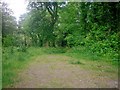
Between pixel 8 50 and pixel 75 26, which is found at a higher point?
pixel 75 26

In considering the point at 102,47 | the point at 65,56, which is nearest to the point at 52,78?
the point at 65,56

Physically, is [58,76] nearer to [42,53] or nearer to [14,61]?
[42,53]

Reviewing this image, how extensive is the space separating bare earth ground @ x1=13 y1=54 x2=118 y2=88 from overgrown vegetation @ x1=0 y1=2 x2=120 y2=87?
7 cm

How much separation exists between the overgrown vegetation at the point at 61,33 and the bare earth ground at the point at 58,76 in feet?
0.21

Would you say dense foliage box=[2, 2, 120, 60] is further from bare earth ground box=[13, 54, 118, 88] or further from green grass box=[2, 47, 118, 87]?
bare earth ground box=[13, 54, 118, 88]

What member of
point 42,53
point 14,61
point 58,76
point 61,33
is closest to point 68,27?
point 61,33

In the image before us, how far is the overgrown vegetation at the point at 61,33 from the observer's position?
1.89 meters

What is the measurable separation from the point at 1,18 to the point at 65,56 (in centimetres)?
65

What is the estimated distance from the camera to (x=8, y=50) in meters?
1.89

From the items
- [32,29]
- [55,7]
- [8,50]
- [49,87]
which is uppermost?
[55,7]

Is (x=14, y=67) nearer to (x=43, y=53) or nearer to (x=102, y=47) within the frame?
(x=43, y=53)

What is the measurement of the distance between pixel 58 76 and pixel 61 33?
1.25 feet

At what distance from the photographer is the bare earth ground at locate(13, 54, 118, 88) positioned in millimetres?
1854

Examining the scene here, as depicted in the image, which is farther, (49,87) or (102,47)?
(102,47)
